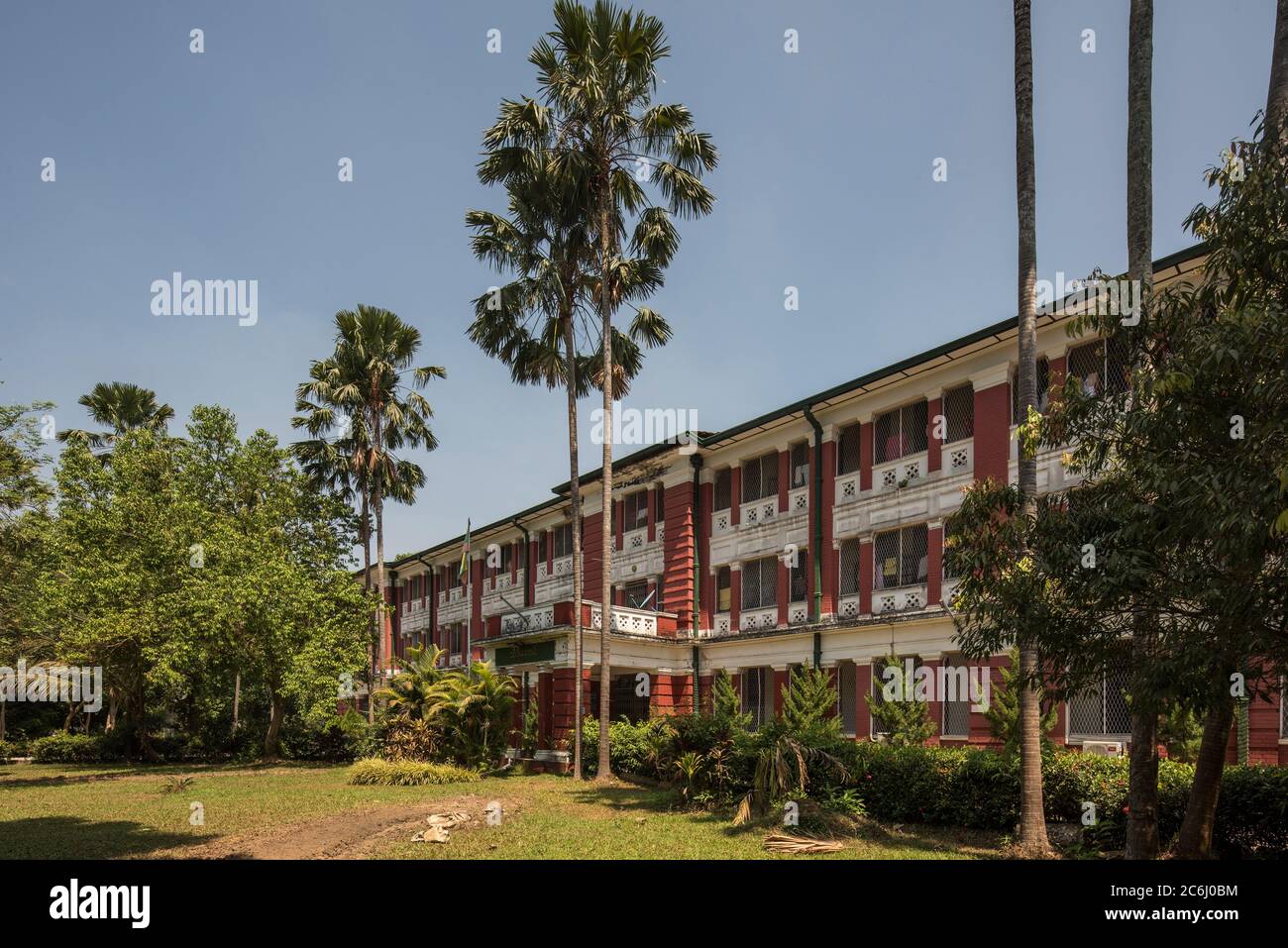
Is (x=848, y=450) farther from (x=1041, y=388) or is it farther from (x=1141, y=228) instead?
(x=1141, y=228)

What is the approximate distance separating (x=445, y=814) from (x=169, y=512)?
66.0ft

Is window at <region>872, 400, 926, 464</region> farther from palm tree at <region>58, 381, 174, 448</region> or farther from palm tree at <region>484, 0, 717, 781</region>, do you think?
palm tree at <region>58, 381, 174, 448</region>

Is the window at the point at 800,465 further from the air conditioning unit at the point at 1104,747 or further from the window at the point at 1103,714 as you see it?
the air conditioning unit at the point at 1104,747

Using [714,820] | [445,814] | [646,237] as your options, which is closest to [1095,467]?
[714,820]

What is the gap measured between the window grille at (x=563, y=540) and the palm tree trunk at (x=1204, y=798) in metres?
31.2

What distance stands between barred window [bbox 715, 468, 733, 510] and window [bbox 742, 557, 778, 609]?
2406mm

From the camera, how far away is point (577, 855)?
1420cm

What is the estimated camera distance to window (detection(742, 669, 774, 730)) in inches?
1152

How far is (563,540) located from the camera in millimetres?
42156

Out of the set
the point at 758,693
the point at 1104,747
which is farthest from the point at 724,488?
the point at 1104,747

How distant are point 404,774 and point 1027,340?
2075 cm

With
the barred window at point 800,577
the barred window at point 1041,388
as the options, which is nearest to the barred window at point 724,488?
the barred window at point 800,577

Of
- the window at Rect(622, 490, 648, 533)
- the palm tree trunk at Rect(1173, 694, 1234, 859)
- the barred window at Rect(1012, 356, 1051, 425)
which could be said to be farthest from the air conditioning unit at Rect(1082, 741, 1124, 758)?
the window at Rect(622, 490, 648, 533)

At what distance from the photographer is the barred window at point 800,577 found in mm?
28172
